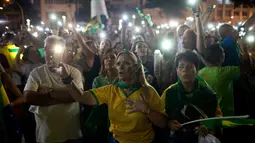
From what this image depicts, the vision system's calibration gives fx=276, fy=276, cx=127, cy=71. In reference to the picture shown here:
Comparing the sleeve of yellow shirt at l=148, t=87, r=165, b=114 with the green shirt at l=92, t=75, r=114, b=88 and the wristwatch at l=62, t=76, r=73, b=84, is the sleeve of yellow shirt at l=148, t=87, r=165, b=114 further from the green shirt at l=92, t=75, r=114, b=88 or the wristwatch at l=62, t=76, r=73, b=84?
the green shirt at l=92, t=75, r=114, b=88

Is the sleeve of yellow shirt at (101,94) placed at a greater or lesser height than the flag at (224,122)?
greater

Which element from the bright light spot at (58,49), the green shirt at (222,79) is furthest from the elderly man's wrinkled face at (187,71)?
the bright light spot at (58,49)

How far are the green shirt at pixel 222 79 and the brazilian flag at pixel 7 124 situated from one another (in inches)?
106

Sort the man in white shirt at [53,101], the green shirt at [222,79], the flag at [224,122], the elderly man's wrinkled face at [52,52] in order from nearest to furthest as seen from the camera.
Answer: the flag at [224,122] → the man in white shirt at [53,101] → the elderly man's wrinkled face at [52,52] → the green shirt at [222,79]

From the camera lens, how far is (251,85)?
714 centimetres

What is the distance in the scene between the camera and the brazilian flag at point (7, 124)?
2.98 metres

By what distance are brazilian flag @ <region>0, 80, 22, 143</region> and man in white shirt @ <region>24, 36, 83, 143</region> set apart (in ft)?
0.85

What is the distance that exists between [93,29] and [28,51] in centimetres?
579

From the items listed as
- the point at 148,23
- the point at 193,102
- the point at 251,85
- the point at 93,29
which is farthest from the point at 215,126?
the point at 93,29

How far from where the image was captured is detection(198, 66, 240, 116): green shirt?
4.17m

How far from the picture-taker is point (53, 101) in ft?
11.0

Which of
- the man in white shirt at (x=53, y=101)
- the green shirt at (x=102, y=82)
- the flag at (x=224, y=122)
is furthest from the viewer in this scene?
the green shirt at (x=102, y=82)

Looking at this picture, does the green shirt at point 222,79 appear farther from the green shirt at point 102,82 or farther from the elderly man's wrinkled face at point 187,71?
the green shirt at point 102,82

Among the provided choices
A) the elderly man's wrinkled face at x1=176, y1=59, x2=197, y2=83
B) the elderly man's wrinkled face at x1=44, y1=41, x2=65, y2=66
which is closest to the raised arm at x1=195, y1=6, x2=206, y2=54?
the elderly man's wrinkled face at x1=176, y1=59, x2=197, y2=83
